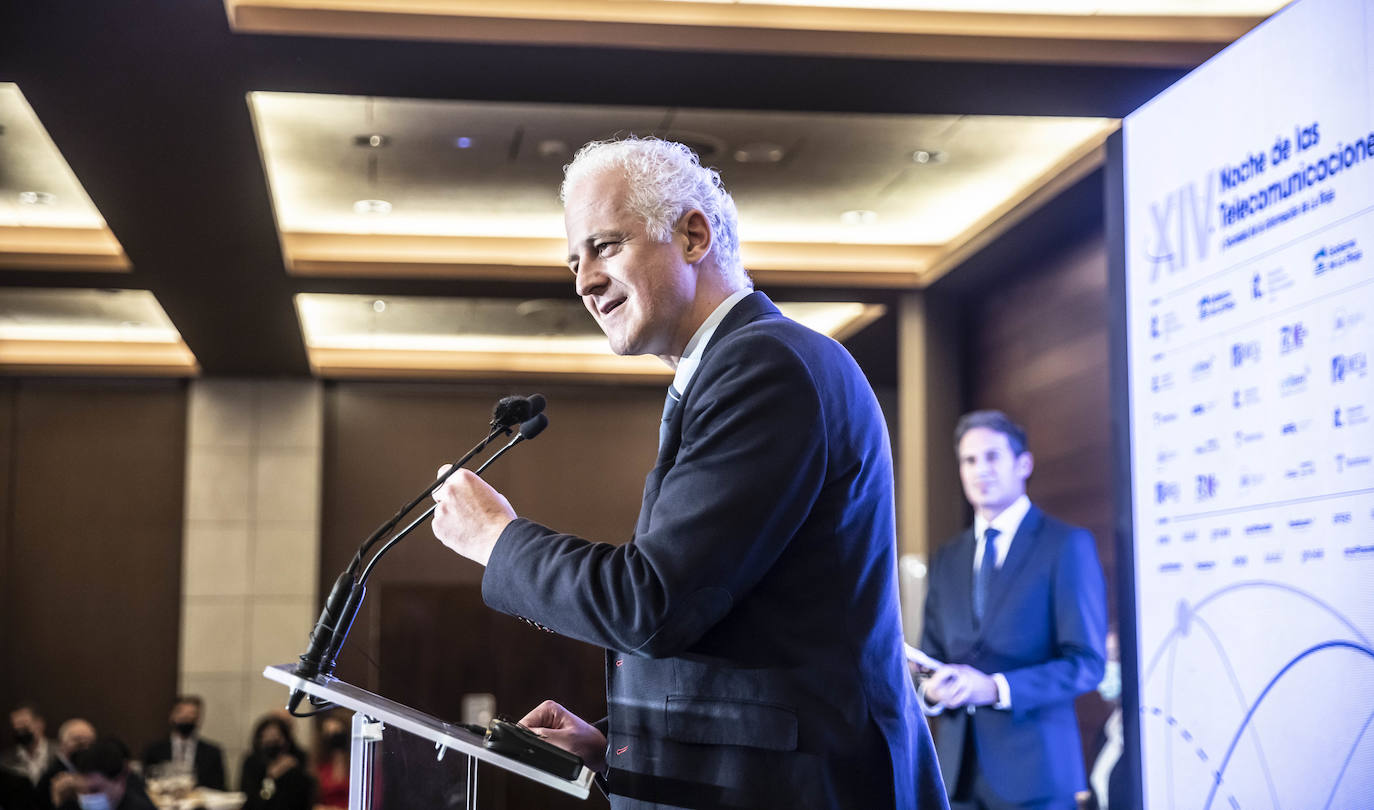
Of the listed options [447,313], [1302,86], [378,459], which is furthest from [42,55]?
[378,459]

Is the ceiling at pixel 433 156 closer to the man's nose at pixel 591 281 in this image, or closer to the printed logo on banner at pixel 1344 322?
the printed logo on banner at pixel 1344 322

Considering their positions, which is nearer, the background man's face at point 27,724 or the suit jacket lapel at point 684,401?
the suit jacket lapel at point 684,401

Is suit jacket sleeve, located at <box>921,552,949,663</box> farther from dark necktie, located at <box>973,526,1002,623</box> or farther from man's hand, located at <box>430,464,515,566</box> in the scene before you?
man's hand, located at <box>430,464,515,566</box>

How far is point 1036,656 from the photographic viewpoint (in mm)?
3732

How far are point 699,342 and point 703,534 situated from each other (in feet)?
1.01

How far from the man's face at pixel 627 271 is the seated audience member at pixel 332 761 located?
630cm

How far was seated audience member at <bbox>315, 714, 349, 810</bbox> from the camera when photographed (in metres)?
7.63

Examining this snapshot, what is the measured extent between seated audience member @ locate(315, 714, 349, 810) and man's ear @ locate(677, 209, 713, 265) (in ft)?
20.8

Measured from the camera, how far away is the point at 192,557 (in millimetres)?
9836

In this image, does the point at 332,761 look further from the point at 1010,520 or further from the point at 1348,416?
the point at 1348,416

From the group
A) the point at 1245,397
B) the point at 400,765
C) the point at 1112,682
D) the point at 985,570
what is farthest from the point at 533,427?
the point at 1112,682

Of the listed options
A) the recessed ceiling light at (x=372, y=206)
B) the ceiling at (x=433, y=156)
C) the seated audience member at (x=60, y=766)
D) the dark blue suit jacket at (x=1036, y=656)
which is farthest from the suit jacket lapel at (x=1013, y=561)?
the seated audience member at (x=60, y=766)

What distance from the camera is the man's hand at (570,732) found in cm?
152

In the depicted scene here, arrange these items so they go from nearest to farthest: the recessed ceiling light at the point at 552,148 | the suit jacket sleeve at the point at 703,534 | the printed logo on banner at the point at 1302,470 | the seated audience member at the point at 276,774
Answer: the suit jacket sleeve at the point at 703,534 < the printed logo on banner at the point at 1302,470 < the recessed ceiling light at the point at 552,148 < the seated audience member at the point at 276,774
